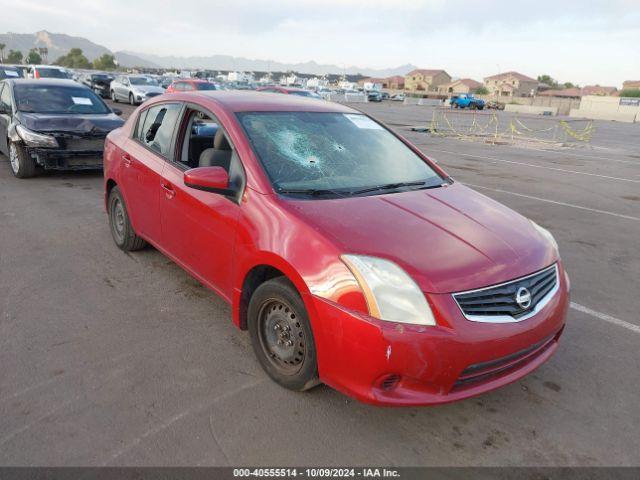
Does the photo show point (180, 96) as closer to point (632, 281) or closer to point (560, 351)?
point (560, 351)

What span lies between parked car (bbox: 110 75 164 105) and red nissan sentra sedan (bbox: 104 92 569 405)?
22.8 meters

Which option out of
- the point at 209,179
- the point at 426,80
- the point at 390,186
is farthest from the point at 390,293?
the point at 426,80

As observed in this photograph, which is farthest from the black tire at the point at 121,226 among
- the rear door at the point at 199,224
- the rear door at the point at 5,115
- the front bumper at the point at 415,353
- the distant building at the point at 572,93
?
the distant building at the point at 572,93

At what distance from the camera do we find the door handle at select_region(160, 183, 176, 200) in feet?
12.7

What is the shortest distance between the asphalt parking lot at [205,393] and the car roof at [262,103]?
1551 millimetres

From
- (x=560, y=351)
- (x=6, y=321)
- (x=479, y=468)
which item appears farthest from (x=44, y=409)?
(x=560, y=351)

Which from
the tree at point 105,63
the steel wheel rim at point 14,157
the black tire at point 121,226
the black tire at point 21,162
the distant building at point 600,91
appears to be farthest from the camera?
the tree at point 105,63

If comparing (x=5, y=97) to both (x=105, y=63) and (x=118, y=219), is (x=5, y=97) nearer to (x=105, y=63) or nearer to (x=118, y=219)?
(x=118, y=219)

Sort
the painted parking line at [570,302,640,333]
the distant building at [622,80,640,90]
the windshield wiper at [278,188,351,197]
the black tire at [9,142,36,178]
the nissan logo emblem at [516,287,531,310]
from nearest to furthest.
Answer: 1. the nissan logo emblem at [516,287,531,310]
2. the windshield wiper at [278,188,351,197]
3. the painted parking line at [570,302,640,333]
4. the black tire at [9,142,36,178]
5. the distant building at [622,80,640,90]

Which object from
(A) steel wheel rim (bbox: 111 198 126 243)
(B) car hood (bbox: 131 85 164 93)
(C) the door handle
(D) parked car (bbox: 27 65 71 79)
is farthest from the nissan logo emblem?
(D) parked car (bbox: 27 65 71 79)

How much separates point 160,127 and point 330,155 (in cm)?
167

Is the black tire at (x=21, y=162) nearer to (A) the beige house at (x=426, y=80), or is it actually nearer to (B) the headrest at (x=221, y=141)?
(B) the headrest at (x=221, y=141)

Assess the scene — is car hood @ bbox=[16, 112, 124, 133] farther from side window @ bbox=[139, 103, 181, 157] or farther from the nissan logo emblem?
the nissan logo emblem

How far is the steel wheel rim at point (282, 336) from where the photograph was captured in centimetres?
284
